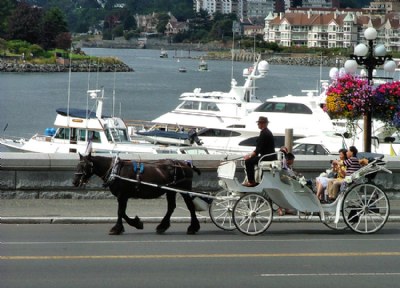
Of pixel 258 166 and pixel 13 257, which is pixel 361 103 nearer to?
pixel 258 166

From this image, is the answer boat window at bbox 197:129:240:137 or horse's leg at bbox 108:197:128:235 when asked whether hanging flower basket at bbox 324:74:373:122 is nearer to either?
horse's leg at bbox 108:197:128:235

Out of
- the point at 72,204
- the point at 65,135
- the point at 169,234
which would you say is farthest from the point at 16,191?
the point at 65,135

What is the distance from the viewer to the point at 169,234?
17609 mm

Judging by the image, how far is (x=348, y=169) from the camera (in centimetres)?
1827

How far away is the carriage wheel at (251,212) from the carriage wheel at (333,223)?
3.46 feet

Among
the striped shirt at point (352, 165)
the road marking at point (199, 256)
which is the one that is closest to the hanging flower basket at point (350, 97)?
the striped shirt at point (352, 165)

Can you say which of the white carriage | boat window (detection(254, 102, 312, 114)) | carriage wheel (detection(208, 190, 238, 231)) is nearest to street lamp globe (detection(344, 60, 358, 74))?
the white carriage

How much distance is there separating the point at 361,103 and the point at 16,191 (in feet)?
25.4

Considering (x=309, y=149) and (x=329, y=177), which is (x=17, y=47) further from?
(x=329, y=177)

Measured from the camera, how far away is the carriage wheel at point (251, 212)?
17141mm

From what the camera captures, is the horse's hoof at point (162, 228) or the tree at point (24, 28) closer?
the horse's hoof at point (162, 228)

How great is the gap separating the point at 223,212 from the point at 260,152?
109 centimetres

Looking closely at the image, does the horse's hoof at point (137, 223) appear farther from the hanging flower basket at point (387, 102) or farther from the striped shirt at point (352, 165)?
the hanging flower basket at point (387, 102)

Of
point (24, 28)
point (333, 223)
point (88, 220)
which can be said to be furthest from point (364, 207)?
point (24, 28)
